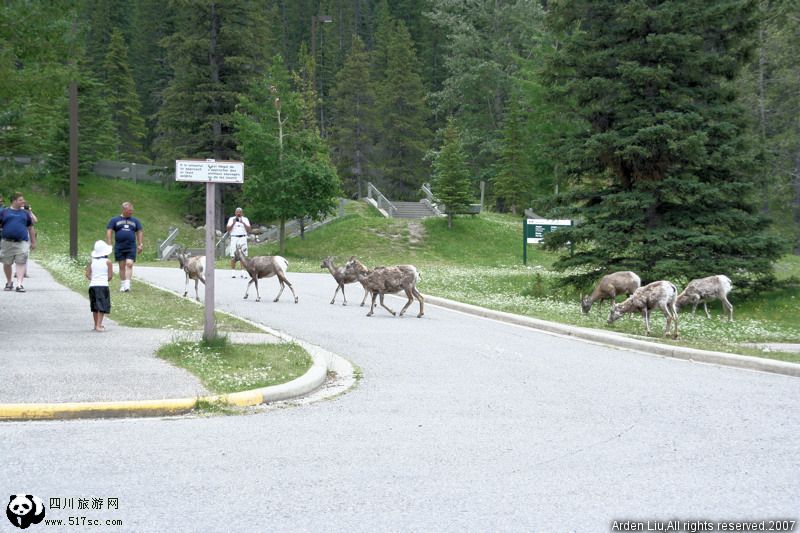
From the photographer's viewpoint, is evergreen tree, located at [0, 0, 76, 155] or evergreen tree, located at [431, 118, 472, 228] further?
evergreen tree, located at [431, 118, 472, 228]

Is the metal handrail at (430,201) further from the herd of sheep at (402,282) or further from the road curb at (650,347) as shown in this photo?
the road curb at (650,347)

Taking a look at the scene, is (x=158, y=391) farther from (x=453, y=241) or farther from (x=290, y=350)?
(x=453, y=241)

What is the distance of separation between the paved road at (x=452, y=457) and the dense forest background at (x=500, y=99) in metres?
9.11

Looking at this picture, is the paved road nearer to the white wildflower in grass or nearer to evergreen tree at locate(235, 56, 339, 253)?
the white wildflower in grass

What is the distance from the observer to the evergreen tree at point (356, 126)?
67125 millimetres

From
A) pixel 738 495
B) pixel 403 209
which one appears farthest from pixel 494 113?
pixel 738 495

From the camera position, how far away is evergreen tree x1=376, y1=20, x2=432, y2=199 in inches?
2739

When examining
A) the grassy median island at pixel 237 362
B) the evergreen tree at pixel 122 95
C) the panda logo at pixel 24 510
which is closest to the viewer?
the panda logo at pixel 24 510

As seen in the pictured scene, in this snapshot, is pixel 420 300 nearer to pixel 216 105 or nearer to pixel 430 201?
pixel 216 105

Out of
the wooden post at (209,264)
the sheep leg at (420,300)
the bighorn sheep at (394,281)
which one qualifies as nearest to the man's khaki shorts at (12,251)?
the bighorn sheep at (394,281)

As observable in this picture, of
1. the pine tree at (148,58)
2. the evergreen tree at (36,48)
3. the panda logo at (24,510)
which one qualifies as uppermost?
the pine tree at (148,58)

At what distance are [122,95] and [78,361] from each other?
225 feet

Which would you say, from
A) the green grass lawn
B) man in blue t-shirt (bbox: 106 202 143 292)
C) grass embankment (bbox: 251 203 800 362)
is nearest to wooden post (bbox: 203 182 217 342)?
the green grass lawn

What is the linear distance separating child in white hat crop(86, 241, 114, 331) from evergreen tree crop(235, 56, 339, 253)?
2930 centimetres
